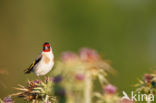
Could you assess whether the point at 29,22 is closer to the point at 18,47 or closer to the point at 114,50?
the point at 18,47

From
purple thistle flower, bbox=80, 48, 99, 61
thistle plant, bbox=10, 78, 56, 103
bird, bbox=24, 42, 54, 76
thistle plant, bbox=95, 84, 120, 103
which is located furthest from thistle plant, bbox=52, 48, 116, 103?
thistle plant, bbox=10, 78, 56, 103

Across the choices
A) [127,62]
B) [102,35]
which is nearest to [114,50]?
[127,62]

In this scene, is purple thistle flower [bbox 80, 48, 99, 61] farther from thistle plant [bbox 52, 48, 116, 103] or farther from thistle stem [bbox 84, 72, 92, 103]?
thistle stem [bbox 84, 72, 92, 103]

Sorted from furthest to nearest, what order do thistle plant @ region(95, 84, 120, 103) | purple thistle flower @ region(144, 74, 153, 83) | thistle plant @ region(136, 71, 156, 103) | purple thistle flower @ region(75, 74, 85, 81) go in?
purple thistle flower @ region(75, 74, 85, 81) < thistle plant @ region(95, 84, 120, 103) < purple thistle flower @ region(144, 74, 153, 83) < thistle plant @ region(136, 71, 156, 103)

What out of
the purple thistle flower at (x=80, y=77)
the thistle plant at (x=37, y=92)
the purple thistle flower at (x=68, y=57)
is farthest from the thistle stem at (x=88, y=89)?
the thistle plant at (x=37, y=92)

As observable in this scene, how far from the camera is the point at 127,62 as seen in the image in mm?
19453

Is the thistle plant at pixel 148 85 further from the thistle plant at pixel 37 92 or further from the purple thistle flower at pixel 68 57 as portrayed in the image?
the purple thistle flower at pixel 68 57

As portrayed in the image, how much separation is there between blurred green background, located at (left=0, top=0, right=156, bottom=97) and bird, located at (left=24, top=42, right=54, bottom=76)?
45.4ft

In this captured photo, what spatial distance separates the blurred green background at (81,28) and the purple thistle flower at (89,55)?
12.2m

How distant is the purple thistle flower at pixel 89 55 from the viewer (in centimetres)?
537

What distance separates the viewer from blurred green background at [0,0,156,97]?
68.0 ft

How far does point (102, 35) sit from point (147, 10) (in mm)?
2987

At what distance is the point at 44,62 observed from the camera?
380cm

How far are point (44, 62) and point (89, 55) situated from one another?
1.72 metres
